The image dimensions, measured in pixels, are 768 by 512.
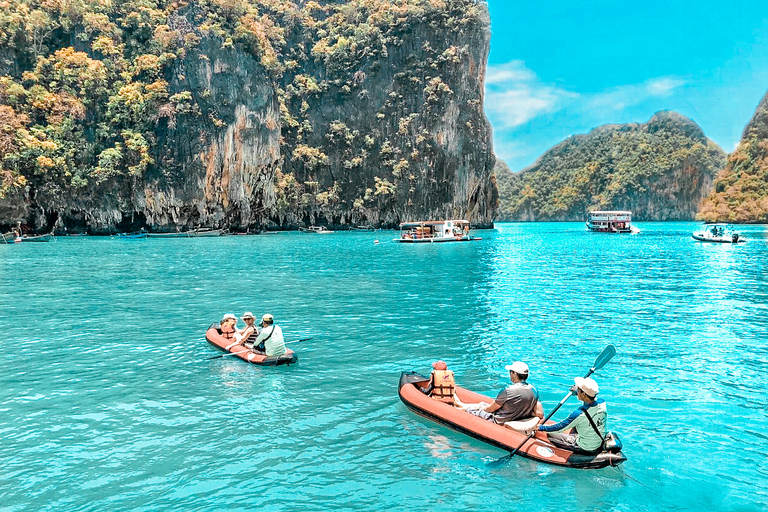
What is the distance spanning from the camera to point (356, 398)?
11.4 meters

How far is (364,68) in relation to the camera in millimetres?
111062

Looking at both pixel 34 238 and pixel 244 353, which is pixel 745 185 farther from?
pixel 34 238

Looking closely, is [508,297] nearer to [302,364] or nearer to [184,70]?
[302,364]

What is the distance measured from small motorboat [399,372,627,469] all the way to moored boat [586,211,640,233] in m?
97.4

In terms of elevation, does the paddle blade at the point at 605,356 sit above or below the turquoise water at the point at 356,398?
above

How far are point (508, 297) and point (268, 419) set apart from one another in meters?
17.4

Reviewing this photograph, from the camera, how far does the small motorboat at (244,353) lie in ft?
45.6

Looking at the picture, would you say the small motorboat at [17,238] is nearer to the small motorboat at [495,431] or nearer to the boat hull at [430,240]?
the boat hull at [430,240]

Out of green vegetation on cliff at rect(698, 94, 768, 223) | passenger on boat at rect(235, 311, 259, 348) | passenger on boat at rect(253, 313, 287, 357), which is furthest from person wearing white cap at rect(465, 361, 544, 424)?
green vegetation on cliff at rect(698, 94, 768, 223)

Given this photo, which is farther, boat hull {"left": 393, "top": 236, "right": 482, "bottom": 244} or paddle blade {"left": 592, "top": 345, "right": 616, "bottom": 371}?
boat hull {"left": 393, "top": 236, "right": 482, "bottom": 244}

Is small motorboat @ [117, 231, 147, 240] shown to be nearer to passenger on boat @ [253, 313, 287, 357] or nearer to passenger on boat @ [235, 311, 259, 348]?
passenger on boat @ [235, 311, 259, 348]

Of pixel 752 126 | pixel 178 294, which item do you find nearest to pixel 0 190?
pixel 178 294

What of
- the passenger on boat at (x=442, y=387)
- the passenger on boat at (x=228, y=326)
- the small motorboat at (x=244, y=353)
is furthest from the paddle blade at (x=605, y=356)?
the passenger on boat at (x=228, y=326)

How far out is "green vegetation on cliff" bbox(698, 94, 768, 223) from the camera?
104438 mm
